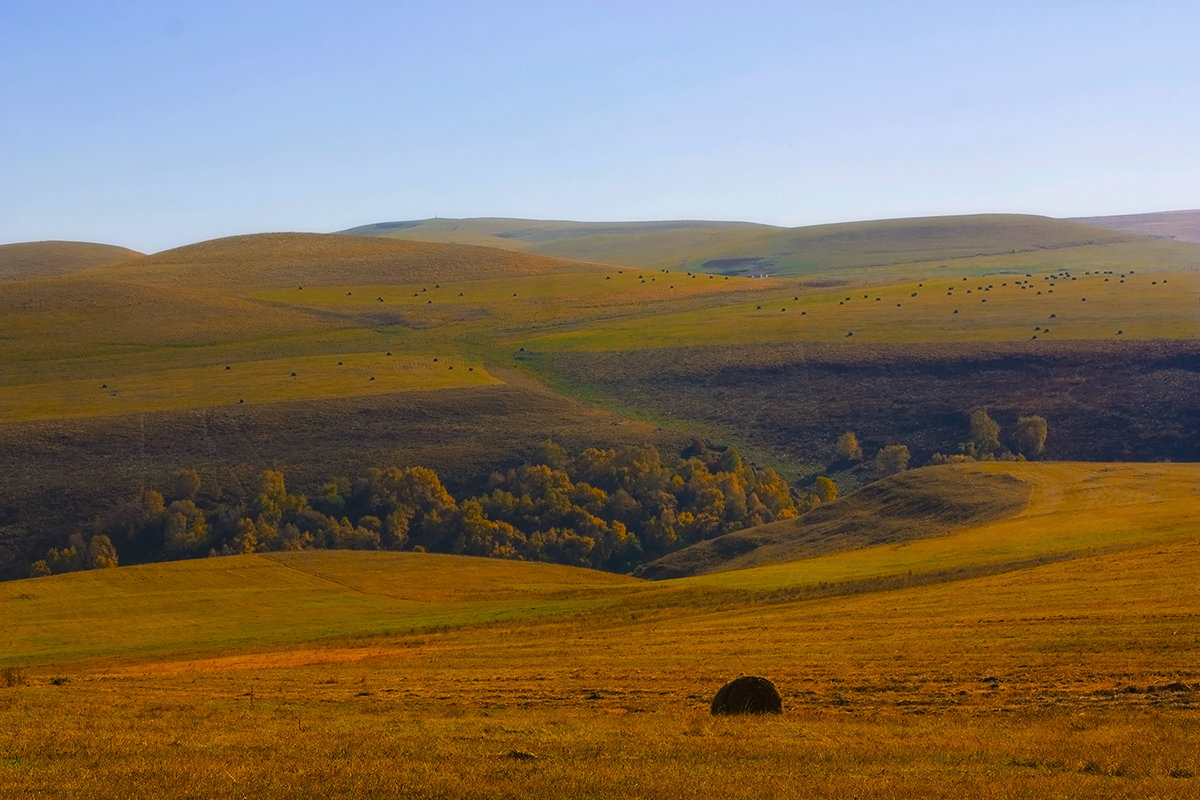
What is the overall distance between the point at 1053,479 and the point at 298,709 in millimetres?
51227

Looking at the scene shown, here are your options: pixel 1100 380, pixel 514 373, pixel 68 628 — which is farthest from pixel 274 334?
pixel 68 628

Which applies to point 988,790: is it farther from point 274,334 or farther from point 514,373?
point 274,334

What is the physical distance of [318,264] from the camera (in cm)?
16925

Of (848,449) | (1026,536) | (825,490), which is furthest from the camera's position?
(848,449)

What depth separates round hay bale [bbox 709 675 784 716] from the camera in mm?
20359

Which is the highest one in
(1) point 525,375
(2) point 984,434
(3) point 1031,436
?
(1) point 525,375

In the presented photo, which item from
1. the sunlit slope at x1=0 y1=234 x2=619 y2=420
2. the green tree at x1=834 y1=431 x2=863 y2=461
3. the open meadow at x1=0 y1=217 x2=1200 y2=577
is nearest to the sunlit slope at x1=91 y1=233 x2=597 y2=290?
the sunlit slope at x1=0 y1=234 x2=619 y2=420

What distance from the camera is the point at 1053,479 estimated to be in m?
64.4

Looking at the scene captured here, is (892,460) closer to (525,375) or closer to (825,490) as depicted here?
(825,490)

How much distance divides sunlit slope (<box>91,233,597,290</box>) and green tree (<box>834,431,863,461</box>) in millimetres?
75924

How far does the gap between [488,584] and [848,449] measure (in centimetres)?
4532

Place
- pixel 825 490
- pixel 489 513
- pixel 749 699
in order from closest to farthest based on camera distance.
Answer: pixel 749 699 → pixel 489 513 → pixel 825 490

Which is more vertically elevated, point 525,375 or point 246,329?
point 246,329

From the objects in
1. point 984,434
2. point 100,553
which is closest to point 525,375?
point 984,434
